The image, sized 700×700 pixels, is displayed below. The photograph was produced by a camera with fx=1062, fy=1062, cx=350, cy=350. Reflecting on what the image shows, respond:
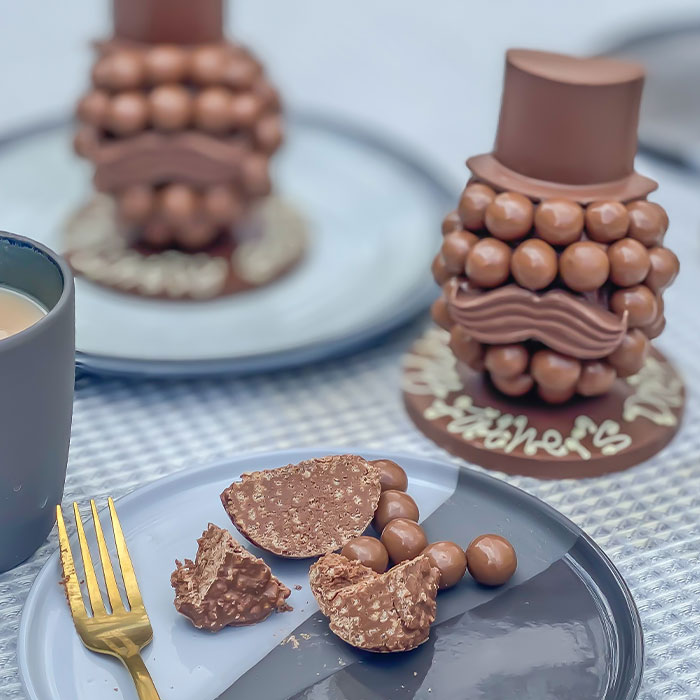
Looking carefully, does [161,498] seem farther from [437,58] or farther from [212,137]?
[437,58]

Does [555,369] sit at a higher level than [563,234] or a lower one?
lower

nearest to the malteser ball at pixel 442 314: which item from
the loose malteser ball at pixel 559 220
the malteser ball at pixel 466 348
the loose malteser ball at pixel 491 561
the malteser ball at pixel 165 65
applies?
the malteser ball at pixel 466 348

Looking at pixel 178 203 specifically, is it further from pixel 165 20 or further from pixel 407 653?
pixel 407 653

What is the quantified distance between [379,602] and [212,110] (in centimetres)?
51

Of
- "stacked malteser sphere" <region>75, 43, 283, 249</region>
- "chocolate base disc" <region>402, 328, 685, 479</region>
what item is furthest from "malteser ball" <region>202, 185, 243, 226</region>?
"chocolate base disc" <region>402, 328, 685, 479</region>

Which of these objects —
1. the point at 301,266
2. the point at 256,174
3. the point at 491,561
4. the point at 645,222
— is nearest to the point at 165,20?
the point at 256,174

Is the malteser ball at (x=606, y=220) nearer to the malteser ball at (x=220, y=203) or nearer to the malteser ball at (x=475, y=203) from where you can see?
the malteser ball at (x=475, y=203)

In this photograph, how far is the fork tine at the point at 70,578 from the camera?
600 mm

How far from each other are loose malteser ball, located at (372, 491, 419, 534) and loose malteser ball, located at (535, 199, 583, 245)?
211 millimetres

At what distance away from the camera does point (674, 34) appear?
1.25m

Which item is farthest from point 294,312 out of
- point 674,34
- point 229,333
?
point 674,34

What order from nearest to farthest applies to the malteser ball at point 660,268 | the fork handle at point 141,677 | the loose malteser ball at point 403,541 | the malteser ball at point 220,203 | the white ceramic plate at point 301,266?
1. the fork handle at point 141,677
2. the loose malteser ball at point 403,541
3. the malteser ball at point 660,268
4. the white ceramic plate at point 301,266
5. the malteser ball at point 220,203

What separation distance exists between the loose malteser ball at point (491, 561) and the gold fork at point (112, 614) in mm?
197

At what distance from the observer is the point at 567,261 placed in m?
0.74
